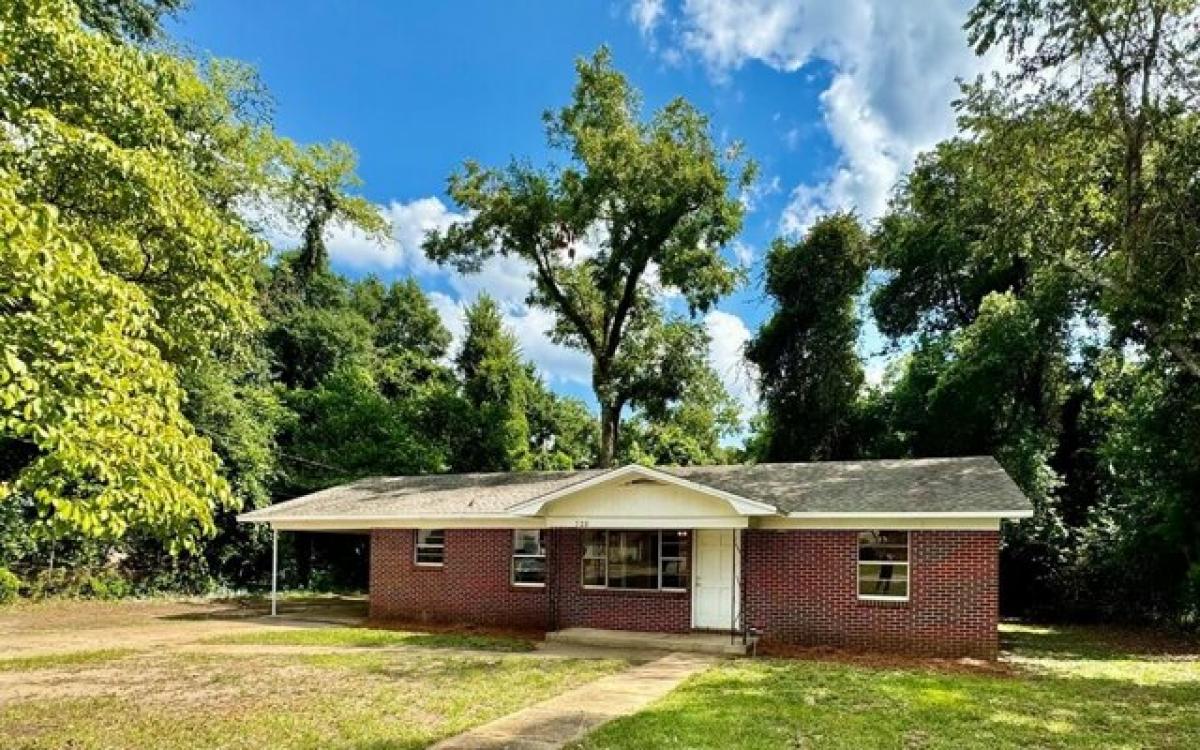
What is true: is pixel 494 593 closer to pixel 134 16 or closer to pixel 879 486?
pixel 879 486

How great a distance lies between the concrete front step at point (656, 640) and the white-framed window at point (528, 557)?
162cm

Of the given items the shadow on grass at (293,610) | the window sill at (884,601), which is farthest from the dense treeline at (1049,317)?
the shadow on grass at (293,610)

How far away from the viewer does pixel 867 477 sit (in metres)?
17.6

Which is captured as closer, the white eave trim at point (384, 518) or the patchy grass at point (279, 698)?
the patchy grass at point (279, 698)

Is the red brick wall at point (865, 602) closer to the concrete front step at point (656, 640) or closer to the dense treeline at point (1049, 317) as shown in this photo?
the concrete front step at point (656, 640)

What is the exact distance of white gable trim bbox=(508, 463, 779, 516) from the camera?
1537 cm

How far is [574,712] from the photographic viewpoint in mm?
9609

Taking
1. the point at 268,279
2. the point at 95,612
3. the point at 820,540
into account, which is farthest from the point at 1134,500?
the point at 268,279

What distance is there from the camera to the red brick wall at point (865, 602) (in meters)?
14.7

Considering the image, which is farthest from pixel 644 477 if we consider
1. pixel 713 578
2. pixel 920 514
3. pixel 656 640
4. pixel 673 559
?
pixel 920 514

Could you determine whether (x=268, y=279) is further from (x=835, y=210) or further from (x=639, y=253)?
(x=835, y=210)

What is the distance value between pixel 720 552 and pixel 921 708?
7.13 meters

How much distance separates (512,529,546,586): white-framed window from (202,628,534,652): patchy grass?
5.89 ft

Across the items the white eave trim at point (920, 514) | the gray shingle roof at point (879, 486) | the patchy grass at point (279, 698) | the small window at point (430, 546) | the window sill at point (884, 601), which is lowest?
the patchy grass at point (279, 698)
